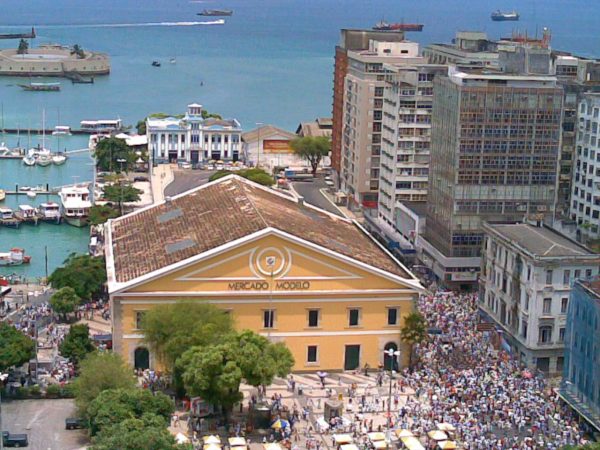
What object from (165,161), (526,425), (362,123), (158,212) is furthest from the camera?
(165,161)

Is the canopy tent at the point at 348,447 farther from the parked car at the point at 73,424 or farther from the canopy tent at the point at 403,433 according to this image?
the parked car at the point at 73,424

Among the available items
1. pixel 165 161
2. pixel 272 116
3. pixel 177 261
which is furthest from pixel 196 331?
pixel 272 116

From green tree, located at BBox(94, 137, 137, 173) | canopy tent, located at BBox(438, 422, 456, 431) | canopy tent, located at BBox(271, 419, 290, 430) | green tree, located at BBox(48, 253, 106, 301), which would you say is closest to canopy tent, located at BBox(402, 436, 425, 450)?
canopy tent, located at BBox(438, 422, 456, 431)

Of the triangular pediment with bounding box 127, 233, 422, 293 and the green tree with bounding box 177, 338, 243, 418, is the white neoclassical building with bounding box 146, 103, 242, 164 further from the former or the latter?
the green tree with bounding box 177, 338, 243, 418

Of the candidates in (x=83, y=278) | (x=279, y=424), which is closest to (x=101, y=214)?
(x=83, y=278)

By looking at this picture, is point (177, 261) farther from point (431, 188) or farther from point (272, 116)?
point (272, 116)

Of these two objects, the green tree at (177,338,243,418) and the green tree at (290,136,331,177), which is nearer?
the green tree at (177,338,243,418)
